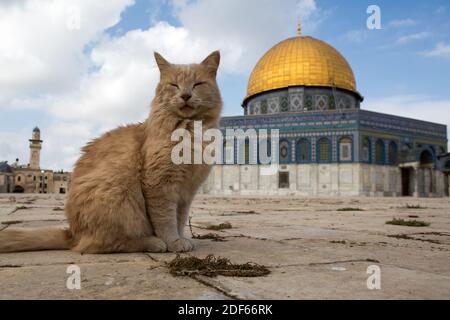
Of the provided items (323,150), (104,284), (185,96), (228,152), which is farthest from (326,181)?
(104,284)

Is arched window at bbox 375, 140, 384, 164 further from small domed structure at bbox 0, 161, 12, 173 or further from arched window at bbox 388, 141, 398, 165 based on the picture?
small domed structure at bbox 0, 161, 12, 173

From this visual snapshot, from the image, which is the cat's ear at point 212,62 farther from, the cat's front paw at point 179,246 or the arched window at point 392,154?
the arched window at point 392,154

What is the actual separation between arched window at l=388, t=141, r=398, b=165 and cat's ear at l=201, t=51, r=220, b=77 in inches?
1074

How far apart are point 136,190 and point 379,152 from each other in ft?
89.5

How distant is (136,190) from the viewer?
2.16 meters

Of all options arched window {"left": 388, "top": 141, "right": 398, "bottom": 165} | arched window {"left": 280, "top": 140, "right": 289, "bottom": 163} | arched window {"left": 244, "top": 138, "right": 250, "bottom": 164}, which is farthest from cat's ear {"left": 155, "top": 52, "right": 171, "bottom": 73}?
arched window {"left": 388, "top": 141, "right": 398, "bottom": 165}

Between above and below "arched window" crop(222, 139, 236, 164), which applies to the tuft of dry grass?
below

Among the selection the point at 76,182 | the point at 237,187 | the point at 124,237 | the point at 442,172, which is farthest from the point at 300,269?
the point at 442,172

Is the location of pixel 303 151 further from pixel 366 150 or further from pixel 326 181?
pixel 366 150

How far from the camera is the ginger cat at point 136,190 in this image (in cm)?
210

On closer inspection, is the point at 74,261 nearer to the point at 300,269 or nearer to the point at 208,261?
the point at 208,261

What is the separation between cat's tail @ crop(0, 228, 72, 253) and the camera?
2.12 m

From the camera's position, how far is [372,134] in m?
26.3

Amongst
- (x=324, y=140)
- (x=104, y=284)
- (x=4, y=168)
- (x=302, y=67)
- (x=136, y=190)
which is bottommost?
(x=104, y=284)
